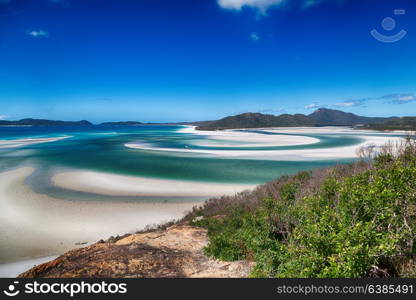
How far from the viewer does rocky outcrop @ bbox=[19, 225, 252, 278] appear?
6379mm

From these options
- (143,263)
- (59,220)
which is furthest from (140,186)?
(143,263)

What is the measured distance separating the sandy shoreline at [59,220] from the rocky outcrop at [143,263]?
5032mm

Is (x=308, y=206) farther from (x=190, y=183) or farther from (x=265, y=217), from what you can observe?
(x=190, y=183)

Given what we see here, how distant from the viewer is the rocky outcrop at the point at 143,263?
638 centimetres

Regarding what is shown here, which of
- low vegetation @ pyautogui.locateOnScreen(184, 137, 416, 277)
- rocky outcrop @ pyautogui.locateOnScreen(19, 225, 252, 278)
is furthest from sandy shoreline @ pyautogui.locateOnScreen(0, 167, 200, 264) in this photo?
low vegetation @ pyautogui.locateOnScreen(184, 137, 416, 277)

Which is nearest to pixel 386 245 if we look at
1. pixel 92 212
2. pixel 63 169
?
pixel 92 212

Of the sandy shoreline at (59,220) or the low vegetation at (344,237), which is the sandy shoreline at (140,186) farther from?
the low vegetation at (344,237)

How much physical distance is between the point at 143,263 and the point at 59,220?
10.4m

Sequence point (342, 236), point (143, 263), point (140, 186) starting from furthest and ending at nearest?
point (140, 186)
point (143, 263)
point (342, 236)

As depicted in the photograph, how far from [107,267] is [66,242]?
699cm

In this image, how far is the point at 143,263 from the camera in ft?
22.2

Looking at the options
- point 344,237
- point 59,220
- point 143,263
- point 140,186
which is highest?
point 344,237

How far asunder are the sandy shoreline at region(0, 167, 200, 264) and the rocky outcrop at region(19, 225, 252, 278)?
5.03 meters

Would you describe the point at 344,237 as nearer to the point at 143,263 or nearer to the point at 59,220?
the point at 143,263
